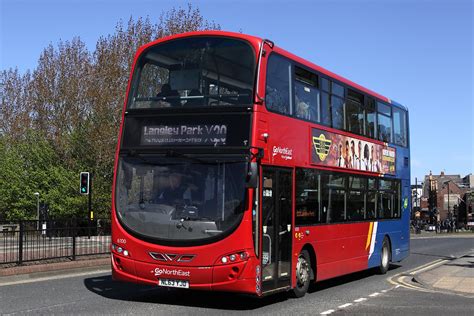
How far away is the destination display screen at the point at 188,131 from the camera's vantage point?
9859 mm

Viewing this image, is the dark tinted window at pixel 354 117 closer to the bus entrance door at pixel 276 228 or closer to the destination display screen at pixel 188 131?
the bus entrance door at pixel 276 228

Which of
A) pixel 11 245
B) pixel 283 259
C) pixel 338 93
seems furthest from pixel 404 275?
pixel 11 245

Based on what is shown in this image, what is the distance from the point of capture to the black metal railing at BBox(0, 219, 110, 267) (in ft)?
50.0

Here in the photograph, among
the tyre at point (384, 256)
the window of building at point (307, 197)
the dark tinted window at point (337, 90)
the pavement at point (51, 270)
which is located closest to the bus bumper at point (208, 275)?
the window of building at point (307, 197)

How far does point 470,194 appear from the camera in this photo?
115688 millimetres

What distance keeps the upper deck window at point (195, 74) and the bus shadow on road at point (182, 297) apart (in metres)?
3.53

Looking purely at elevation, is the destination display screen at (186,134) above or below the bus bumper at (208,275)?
above

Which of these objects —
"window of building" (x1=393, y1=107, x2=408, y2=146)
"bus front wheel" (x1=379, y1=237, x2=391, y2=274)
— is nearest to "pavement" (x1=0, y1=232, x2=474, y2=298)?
"bus front wheel" (x1=379, y1=237, x2=391, y2=274)

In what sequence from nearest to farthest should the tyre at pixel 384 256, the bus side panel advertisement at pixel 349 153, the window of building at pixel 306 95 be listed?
1. the window of building at pixel 306 95
2. the bus side panel advertisement at pixel 349 153
3. the tyre at pixel 384 256

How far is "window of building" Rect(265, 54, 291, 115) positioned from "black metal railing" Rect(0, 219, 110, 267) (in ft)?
27.0

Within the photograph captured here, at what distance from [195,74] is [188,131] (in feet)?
3.47

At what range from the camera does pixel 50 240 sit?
1609cm

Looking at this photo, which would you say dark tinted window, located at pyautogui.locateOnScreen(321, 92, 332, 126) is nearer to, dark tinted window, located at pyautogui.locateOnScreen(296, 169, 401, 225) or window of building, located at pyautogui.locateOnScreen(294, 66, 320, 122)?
window of building, located at pyautogui.locateOnScreen(294, 66, 320, 122)

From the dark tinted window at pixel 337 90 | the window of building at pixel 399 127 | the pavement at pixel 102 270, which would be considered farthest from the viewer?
the window of building at pixel 399 127
